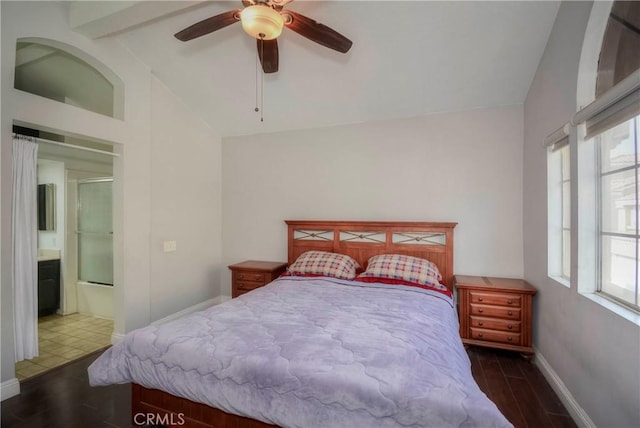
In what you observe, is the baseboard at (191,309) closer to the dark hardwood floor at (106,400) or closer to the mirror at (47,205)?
the dark hardwood floor at (106,400)

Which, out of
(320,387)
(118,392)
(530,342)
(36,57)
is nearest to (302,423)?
(320,387)

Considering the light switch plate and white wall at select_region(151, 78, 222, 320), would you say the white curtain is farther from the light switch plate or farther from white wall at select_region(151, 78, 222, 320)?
the light switch plate

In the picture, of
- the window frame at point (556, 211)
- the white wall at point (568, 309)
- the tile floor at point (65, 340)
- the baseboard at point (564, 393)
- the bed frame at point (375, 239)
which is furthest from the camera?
the bed frame at point (375, 239)

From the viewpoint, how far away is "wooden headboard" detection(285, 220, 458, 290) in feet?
10.7

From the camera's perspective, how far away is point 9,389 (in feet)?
6.95

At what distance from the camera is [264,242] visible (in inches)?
163

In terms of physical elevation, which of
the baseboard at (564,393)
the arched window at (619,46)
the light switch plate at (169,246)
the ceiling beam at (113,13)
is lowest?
the baseboard at (564,393)

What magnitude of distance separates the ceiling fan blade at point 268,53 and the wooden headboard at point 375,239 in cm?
196

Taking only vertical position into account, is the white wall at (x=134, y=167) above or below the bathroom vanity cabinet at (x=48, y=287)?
above

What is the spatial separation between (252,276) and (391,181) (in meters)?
2.09

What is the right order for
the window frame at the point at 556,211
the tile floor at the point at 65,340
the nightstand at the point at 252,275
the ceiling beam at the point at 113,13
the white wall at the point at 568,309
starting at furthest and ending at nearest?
the nightstand at the point at 252,275, the tile floor at the point at 65,340, the window frame at the point at 556,211, the ceiling beam at the point at 113,13, the white wall at the point at 568,309

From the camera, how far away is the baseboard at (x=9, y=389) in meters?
→ 2.08

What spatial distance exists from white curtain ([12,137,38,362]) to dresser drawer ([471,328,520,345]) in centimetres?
387

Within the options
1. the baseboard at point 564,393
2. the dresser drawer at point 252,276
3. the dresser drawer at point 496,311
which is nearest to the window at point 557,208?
the dresser drawer at point 496,311
